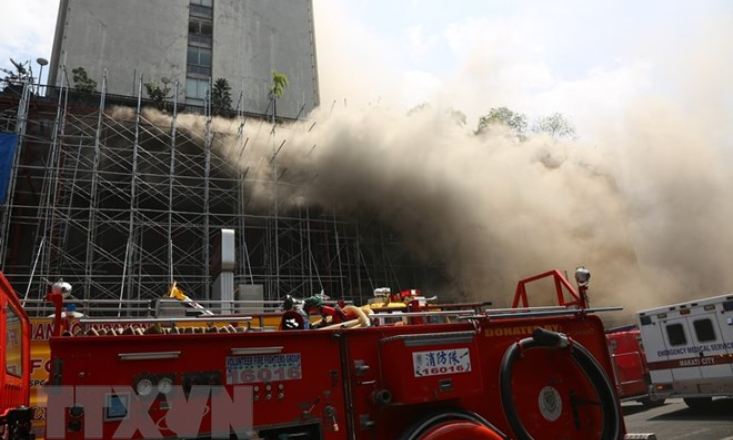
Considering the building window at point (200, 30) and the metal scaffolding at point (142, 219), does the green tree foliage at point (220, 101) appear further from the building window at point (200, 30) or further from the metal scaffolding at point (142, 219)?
the building window at point (200, 30)

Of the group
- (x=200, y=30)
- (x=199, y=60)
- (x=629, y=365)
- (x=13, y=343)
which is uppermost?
(x=200, y=30)

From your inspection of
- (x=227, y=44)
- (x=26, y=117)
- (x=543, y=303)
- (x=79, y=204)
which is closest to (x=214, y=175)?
(x=79, y=204)

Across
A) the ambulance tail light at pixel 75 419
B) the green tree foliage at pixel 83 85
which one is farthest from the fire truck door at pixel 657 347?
the green tree foliage at pixel 83 85

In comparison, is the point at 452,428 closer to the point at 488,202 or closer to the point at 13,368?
the point at 13,368

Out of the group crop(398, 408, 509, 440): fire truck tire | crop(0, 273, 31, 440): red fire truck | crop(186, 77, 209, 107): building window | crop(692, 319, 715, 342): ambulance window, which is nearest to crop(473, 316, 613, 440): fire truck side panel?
crop(398, 408, 509, 440): fire truck tire

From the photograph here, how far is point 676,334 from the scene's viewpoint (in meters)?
10.3

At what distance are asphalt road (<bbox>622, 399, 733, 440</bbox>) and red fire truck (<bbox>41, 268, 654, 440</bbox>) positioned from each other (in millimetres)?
4642

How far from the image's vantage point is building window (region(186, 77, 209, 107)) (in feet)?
83.3

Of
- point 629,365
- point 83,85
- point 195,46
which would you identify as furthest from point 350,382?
point 195,46

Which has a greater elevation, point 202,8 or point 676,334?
point 202,8

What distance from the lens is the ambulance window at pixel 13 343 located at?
Answer: 387cm

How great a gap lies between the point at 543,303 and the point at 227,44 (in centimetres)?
2143

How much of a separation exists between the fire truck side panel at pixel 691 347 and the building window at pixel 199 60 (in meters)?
24.0

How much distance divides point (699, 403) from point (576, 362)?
8.08 m
